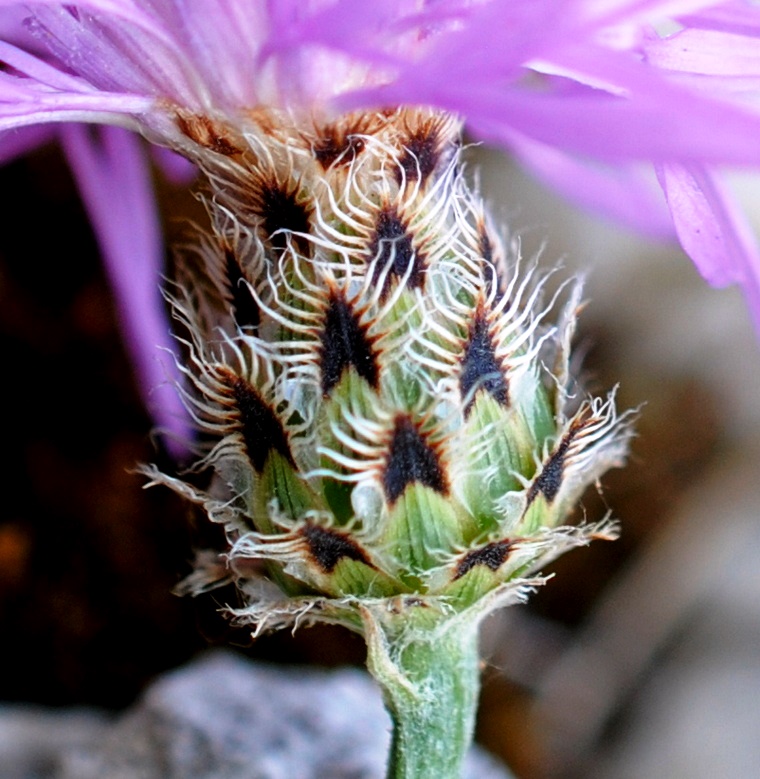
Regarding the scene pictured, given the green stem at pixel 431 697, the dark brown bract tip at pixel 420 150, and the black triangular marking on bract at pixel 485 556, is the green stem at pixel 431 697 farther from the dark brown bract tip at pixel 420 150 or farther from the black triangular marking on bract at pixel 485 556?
the dark brown bract tip at pixel 420 150

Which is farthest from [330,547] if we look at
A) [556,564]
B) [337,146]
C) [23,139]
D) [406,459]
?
[556,564]

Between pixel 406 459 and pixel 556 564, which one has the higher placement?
pixel 406 459

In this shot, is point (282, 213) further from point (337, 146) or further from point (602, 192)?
point (602, 192)

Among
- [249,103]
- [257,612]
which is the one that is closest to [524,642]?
[257,612]

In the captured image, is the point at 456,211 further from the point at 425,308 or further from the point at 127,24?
the point at 127,24

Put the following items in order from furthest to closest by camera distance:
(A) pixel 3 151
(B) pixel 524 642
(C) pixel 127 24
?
1. (B) pixel 524 642
2. (A) pixel 3 151
3. (C) pixel 127 24

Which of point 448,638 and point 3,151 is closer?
point 448,638
